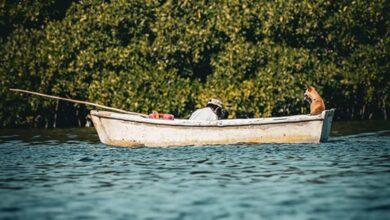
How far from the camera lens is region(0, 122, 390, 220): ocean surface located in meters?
10.9

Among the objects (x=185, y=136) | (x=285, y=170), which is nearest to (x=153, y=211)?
(x=285, y=170)

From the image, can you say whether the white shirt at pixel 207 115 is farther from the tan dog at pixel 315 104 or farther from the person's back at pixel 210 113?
the tan dog at pixel 315 104

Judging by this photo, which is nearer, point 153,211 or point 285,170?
point 153,211

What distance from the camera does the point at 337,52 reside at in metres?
37.1

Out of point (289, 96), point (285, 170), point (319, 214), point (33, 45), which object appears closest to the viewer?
point (319, 214)

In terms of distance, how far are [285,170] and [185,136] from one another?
6.53 m

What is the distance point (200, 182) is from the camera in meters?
13.9

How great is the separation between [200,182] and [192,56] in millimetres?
21934

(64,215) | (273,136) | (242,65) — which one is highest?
(242,65)

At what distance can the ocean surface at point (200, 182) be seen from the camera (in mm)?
10891

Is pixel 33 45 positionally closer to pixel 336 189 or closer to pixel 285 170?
pixel 285 170

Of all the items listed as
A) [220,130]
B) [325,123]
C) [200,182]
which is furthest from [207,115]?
[200,182]

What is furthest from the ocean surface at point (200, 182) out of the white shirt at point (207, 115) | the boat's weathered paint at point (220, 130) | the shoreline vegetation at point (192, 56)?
the shoreline vegetation at point (192, 56)

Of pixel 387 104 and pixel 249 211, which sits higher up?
pixel 387 104
